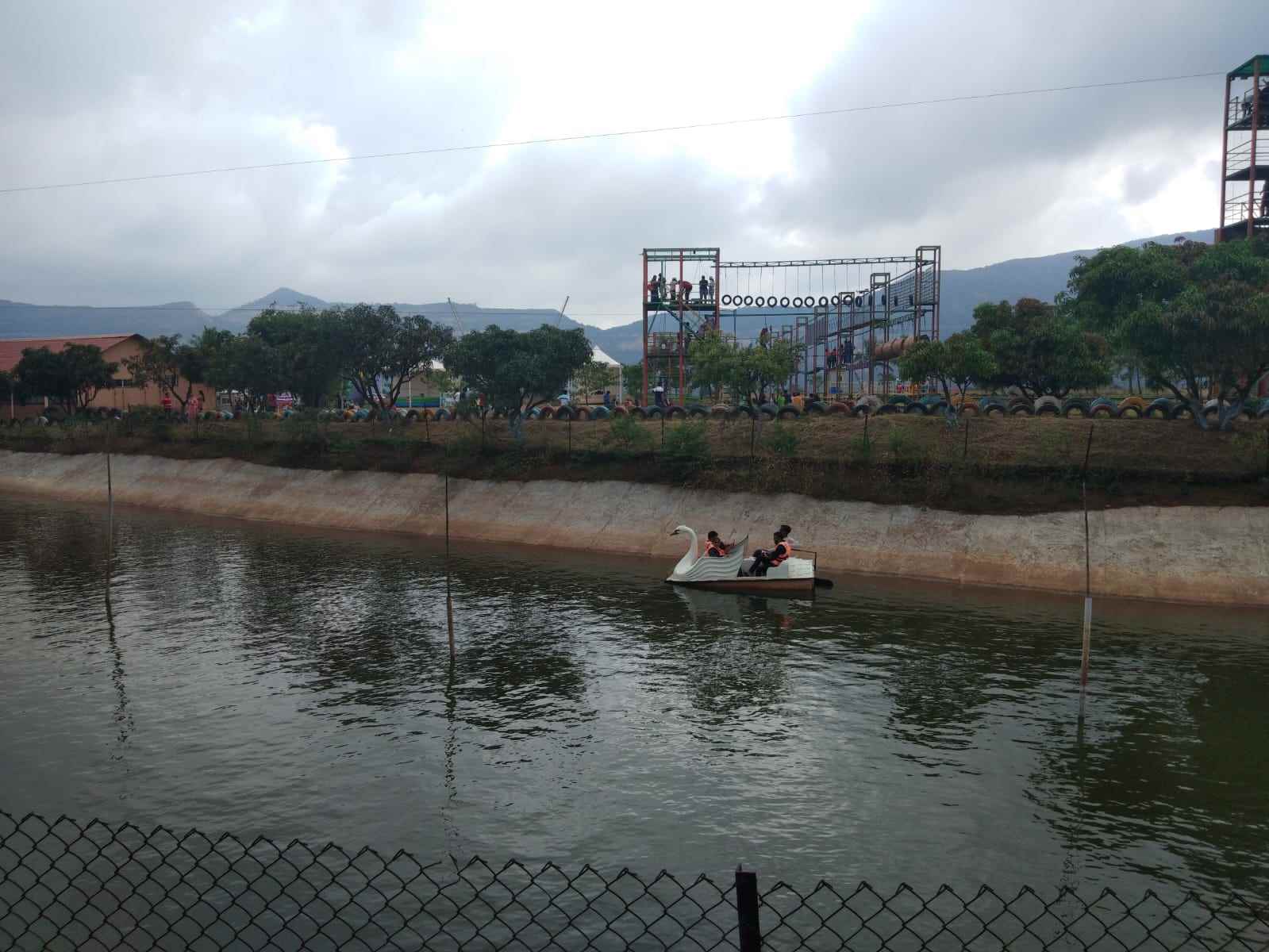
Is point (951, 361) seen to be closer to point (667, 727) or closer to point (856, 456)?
point (856, 456)

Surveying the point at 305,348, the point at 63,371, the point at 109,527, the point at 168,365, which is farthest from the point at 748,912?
the point at 63,371

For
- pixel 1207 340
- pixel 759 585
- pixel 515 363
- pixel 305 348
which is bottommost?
pixel 759 585

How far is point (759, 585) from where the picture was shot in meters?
38.8

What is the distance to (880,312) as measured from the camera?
82188 mm

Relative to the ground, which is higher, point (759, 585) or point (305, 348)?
point (305, 348)

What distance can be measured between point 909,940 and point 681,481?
130 feet

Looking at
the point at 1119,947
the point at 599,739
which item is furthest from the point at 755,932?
the point at 599,739

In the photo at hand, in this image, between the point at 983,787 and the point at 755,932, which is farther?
the point at 983,787

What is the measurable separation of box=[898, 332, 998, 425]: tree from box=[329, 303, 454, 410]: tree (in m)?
34.4

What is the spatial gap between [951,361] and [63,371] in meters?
84.6

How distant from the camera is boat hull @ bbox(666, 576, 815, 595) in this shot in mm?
38156

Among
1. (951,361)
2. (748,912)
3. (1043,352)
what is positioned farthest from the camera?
(1043,352)

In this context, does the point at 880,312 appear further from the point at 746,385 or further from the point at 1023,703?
the point at 1023,703

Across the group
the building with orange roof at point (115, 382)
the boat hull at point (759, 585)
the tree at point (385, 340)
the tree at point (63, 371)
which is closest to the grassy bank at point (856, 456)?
the tree at point (385, 340)
